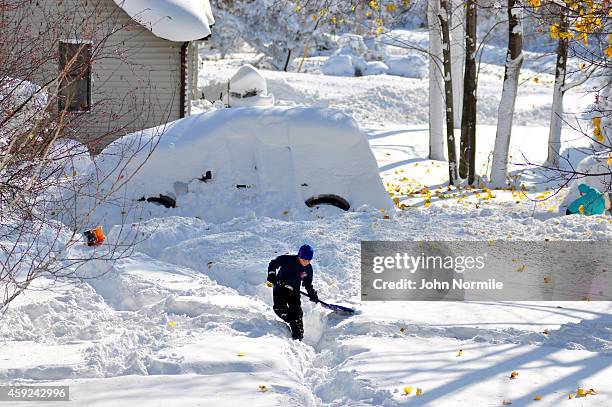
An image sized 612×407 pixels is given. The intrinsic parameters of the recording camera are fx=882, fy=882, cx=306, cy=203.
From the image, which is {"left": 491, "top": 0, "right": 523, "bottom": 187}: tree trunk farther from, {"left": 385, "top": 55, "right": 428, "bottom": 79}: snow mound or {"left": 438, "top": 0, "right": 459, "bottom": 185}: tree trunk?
{"left": 385, "top": 55, "right": 428, "bottom": 79}: snow mound

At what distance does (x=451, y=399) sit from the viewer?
630 centimetres

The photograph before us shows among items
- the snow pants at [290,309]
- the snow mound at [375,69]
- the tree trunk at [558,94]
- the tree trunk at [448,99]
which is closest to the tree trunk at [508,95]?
the tree trunk at [448,99]

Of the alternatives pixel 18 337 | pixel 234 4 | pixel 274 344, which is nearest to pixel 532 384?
pixel 274 344

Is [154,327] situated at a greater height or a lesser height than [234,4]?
lesser

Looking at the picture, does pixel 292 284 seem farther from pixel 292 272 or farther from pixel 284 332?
pixel 284 332

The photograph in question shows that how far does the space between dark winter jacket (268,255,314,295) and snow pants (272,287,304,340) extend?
8 cm

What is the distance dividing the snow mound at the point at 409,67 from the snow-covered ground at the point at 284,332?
29.0 m

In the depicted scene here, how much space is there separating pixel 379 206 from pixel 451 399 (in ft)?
20.7

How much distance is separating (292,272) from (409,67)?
3398cm

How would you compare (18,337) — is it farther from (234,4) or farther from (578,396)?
(234,4)

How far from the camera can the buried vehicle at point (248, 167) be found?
11977 mm

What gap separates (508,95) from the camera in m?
15.6

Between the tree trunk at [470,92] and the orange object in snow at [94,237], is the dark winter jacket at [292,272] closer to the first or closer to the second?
the orange object in snow at [94,237]

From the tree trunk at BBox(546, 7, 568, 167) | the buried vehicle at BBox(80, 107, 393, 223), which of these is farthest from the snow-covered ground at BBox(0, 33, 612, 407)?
the tree trunk at BBox(546, 7, 568, 167)
